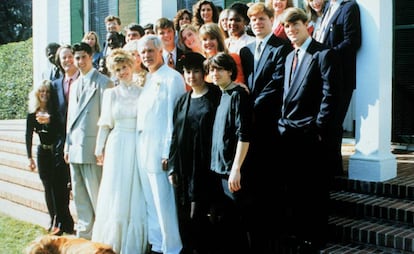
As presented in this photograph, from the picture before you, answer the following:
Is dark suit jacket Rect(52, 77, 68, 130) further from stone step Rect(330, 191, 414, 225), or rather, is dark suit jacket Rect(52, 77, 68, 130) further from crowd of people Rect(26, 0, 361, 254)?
stone step Rect(330, 191, 414, 225)

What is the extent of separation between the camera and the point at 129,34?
22.1ft

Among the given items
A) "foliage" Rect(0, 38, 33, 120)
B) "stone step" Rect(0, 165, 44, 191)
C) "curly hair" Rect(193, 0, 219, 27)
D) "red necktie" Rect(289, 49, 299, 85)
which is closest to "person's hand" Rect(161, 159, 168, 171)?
"red necktie" Rect(289, 49, 299, 85)

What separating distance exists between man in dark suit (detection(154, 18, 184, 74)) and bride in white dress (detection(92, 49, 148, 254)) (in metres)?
1.01

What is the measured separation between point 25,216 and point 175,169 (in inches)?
148

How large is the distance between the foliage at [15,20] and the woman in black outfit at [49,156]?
21.0m

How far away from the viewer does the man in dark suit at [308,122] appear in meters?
4.44

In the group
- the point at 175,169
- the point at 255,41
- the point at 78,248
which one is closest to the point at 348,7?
the point at 255,41

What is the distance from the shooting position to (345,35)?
17.7ft

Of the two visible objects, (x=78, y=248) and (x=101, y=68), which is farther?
(x=101, y=68)

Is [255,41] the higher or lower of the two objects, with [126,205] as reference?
higher

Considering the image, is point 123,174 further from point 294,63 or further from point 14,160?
point 14,160

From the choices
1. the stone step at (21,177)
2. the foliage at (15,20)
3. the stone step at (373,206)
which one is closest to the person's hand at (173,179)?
the stone step at (373,206)

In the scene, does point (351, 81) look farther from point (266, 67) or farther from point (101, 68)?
point (101, 68)

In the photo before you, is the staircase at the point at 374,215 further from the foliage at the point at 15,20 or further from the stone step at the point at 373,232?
the foliage at the point at 15,20
